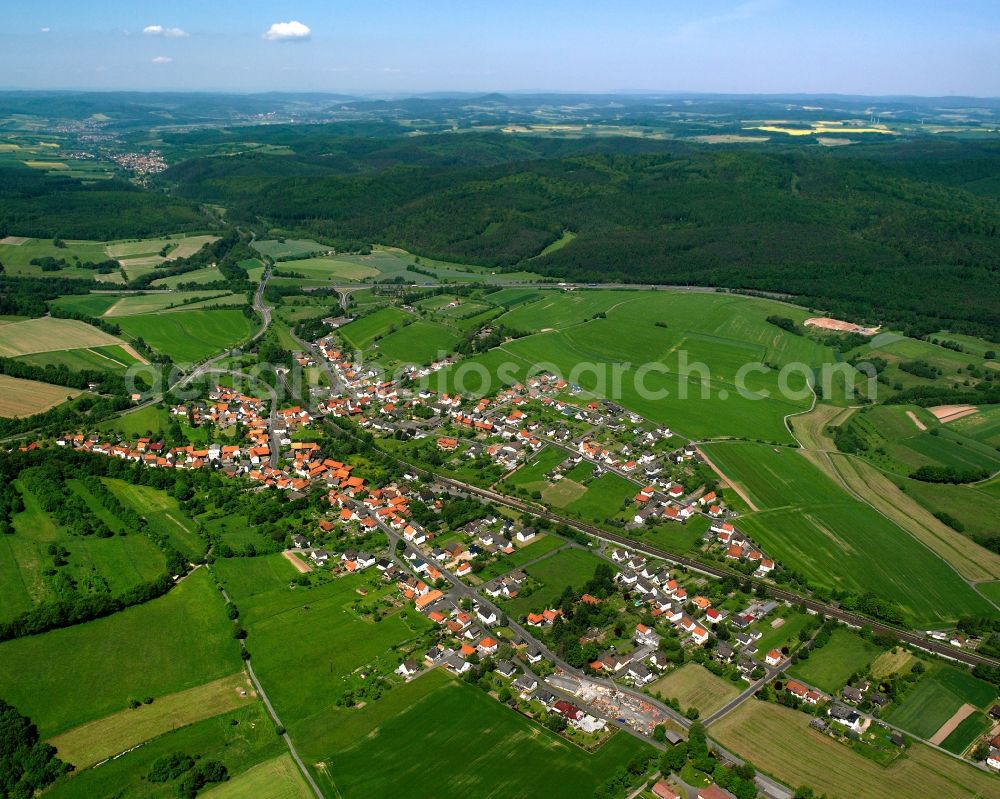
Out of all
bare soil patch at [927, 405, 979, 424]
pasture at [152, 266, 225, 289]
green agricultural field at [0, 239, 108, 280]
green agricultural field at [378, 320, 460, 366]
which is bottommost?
bare soil patch at [927, 405, 979, 424]

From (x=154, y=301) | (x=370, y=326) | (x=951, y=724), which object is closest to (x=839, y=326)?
(x=370, y=326)

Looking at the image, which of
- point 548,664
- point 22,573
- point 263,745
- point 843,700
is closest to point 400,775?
point 263,745

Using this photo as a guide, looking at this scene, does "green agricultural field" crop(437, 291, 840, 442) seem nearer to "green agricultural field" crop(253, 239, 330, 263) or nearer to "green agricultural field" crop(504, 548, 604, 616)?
"green agricultural field" crop(504, 548, 604, 616)

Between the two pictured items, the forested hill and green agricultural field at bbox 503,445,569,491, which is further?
the forested hill

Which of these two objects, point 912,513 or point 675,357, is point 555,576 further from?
point 675,357

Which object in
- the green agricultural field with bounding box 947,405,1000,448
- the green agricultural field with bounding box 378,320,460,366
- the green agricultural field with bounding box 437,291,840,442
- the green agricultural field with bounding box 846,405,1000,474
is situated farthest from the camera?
the green agricultural field with bounding box 378,320,460,366

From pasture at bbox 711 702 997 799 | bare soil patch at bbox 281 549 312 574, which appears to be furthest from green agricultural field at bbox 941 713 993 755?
bare soil patch at bbox 281 549 312 574

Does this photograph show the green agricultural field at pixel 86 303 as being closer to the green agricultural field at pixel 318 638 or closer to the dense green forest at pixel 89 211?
the dense green forest at pixel 89 211
